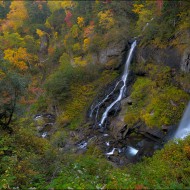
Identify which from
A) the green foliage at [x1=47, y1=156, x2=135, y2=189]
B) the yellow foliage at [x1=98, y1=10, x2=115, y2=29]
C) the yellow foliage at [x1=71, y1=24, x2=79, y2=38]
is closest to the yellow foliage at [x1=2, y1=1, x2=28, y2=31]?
the yellow foliage at [x1=71, y1=24, x2=79, y2=38]

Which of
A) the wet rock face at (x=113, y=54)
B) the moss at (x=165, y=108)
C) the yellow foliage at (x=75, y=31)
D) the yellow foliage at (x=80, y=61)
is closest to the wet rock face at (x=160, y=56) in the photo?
the wet rock face at (x=113, y=54)

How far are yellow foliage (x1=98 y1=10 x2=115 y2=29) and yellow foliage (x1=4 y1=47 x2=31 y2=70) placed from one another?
39.7 ft

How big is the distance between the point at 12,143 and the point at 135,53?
59.5ft

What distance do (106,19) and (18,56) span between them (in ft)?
44.2

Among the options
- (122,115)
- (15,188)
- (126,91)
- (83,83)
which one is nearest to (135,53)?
(126,91)

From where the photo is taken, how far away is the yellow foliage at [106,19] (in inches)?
1107

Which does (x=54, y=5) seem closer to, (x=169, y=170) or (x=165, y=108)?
(x=165, y=108)

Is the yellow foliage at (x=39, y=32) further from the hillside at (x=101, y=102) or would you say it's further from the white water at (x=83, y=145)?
the white water at (x=83, y=145)

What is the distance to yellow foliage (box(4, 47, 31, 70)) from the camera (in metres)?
31.4

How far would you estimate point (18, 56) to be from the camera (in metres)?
32.3

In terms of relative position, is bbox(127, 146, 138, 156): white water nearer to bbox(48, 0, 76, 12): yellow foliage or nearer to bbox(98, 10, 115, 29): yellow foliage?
bbox(98, 10, 115, 29): yellow foliage

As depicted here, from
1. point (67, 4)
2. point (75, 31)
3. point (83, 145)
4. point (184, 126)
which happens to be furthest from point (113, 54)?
point (67, 4)

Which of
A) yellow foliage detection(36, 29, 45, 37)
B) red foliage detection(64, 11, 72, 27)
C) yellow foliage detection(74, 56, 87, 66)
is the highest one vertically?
red foliage detection(64, 11, 72, 27)

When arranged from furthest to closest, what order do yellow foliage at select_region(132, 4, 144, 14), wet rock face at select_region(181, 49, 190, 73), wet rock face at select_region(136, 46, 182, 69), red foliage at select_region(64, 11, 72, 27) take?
1. red foliage at select_region(64, 11, 72, 27)
2. yellow foliage at select_region(132, 4, 144, 14)
3. wet rock face at select_region(136, 46, 182, 69)
4. wet rock face at select_region(181, 49, 190, 73)
